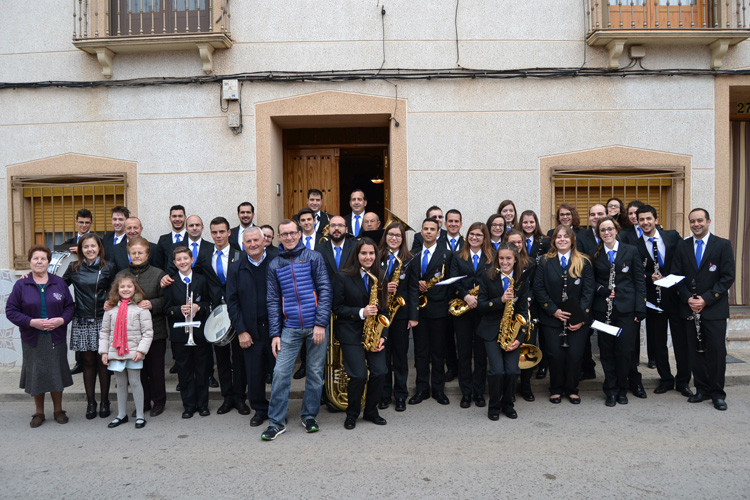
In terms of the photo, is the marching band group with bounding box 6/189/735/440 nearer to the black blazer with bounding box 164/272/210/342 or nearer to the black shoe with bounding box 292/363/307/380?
the black blazer with bounding box 164/272/210/342

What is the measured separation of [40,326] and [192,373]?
1525 millimetres

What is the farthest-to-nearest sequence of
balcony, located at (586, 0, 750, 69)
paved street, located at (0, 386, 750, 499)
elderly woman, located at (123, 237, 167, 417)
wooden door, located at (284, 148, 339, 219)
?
1. wooden door, located at (284, 148, 339, 219)
2. balcony, located at (586, 0, 750, 69)
3. elderly woman, located at (123, 237, 167, 417)
4. paved street, located at (0, 386, 750, 499)

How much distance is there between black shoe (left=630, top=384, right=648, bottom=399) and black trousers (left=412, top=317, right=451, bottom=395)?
2139mm

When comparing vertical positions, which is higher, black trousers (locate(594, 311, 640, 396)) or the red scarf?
the red scarf

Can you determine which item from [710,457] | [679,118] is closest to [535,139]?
[679,118]

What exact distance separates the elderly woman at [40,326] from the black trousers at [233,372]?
157 centimetres

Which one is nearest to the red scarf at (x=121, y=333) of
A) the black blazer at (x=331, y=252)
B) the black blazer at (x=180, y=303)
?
the black blazer at (x=180, y=303)

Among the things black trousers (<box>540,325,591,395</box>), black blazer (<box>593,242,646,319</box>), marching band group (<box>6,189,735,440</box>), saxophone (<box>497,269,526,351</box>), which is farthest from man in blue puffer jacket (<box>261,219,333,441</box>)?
black blazer (<box>593,242,646,319</box>)

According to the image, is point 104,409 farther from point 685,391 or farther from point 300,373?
point 685,391

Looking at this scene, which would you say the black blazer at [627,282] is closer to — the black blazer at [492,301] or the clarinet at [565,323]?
the clarinet at [565,323]

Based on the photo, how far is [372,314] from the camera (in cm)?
527

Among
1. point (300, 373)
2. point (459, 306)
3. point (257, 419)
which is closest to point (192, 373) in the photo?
point (257, 419)

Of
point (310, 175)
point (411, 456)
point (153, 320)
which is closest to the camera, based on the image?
point (411, 456)

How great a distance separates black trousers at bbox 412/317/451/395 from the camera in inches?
244
